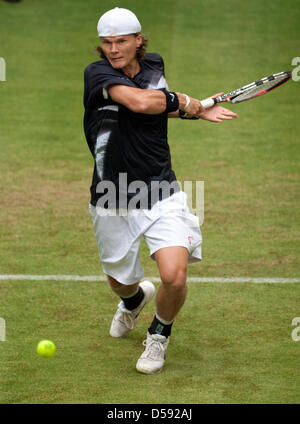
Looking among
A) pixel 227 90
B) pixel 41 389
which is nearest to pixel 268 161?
pixel 227 90

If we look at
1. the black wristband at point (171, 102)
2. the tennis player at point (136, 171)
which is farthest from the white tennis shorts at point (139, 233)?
the black wristband at point (171, 102)

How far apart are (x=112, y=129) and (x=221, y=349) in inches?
74.8

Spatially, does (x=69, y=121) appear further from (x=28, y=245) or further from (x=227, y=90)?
(x=28, y=245)

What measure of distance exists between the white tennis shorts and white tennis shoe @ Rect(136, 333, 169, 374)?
1.58 feet

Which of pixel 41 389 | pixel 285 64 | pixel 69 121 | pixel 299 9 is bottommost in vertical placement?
pixel 41 389

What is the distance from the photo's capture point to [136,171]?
6410 millimetres

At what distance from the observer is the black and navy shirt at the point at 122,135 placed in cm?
634

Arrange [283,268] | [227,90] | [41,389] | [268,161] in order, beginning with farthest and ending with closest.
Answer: [227,90] < [268,161] < [283,268] < [41,389]

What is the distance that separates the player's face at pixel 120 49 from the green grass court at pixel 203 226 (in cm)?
220

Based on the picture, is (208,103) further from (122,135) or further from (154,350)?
(154,350)

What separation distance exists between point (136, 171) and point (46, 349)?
1451 mm

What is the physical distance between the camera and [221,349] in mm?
6742

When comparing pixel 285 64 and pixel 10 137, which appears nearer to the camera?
pixel 10 137
